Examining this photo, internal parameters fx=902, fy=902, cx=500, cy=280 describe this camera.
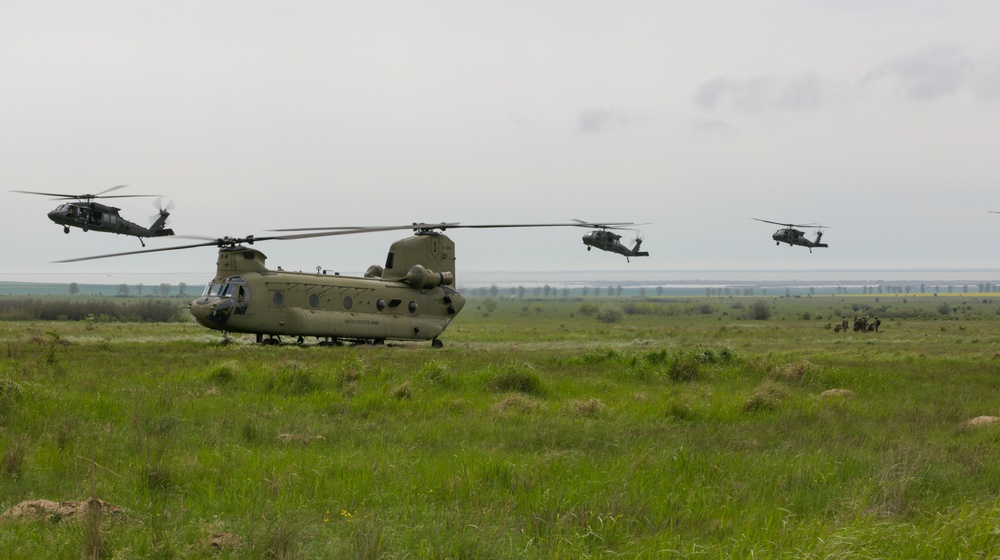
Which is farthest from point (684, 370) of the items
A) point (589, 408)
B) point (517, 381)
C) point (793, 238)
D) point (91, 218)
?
point (793, 238)

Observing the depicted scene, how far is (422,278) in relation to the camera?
33.8 m

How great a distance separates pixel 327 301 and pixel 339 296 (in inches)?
20.2

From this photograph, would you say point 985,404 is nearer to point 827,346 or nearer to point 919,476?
point 919,476

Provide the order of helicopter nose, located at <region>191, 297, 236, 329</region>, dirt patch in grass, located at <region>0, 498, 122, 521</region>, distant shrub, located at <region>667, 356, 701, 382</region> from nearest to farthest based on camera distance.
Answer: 1. dirt patch in grass, located at <region>0, 498, 122, 521</region>
2. distant shrub, located at <region>667, 356, 701, 382</region>
3. helicopter nose, located at <region>191, 297, 236, 329</region>

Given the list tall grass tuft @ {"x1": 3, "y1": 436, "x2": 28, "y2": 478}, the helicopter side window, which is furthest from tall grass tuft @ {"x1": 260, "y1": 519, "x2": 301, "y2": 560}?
the helicopter side window

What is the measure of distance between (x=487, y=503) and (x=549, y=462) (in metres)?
1.69

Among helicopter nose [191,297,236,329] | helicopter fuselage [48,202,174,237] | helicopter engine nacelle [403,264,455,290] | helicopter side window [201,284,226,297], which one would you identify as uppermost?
helicopter fuselage [48,202,174,237]

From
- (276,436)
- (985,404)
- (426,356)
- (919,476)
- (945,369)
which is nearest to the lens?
(919,476)

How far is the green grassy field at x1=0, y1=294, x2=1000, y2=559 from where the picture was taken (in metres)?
6.60

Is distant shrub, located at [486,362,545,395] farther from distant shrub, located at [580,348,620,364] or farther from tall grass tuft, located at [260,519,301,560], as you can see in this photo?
tall grass tuft, located at [260,519,301,560]

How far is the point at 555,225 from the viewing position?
29.5 meters

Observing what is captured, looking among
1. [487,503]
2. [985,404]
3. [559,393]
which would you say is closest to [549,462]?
[487,503]

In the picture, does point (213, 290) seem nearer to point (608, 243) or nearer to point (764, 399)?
point (764, 399)

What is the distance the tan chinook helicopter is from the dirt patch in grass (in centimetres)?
2044
